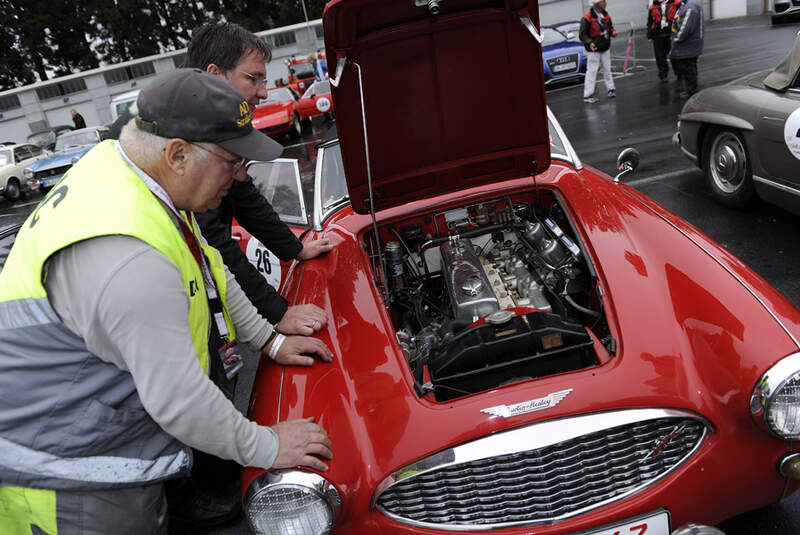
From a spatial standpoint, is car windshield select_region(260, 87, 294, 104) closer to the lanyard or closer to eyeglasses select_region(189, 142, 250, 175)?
the lanyard

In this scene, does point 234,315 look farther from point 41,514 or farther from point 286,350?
point 41,514

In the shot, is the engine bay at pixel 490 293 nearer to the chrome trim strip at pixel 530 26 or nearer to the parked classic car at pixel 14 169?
the chrome trim strip at pixel 530 26

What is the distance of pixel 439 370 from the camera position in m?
1.89

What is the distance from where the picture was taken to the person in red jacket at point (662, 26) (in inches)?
360

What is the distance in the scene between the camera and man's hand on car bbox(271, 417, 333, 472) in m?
1.56

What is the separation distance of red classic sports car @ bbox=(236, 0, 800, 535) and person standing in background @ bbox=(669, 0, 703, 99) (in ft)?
22.0

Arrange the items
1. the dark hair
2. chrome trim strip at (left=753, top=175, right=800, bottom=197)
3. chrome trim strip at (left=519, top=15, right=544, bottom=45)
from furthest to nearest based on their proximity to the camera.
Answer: chrome trim strip at (left=753, top=175, right=800, bottom=197) < the dark hair < chrome trim strip at (left=519, top=15, right=544, bottom=45)

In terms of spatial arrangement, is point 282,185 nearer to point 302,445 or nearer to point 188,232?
point 188,232

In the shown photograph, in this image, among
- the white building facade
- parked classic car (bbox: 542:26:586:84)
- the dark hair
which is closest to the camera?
the dark hair

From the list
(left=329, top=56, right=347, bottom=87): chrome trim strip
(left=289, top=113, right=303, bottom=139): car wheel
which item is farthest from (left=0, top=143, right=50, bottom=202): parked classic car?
(left=329, top=56, right=347, bottom=87): chrome trim strip

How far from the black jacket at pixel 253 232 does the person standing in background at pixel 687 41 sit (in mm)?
7603

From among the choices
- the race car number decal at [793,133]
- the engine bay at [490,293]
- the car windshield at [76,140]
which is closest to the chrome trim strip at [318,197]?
the engine bay at [490,293]

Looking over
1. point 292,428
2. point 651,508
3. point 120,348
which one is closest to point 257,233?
point 292,428

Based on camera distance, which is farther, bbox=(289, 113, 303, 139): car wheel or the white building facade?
the white building facade
